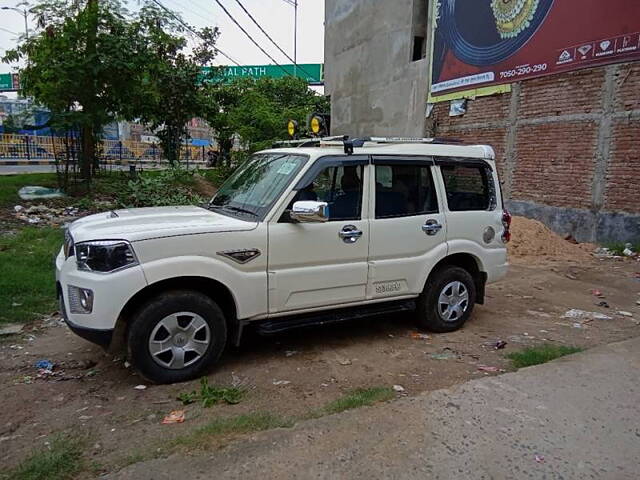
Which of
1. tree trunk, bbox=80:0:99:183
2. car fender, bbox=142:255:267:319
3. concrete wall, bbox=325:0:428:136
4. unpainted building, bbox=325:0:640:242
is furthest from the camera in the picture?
concrete wall, bbox=325:0:428:136

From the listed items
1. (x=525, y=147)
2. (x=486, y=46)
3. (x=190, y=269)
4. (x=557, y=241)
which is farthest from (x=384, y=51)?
(x=190, y=269)

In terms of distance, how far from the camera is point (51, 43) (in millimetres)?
11312

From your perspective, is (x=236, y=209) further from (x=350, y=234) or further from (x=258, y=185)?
(x=350, y=234)

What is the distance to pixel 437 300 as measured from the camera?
5074 millimetres

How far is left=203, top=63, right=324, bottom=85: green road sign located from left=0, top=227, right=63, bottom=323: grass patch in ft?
81.0

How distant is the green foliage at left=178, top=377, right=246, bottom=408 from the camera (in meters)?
3.50

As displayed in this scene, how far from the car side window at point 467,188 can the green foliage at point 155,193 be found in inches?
262

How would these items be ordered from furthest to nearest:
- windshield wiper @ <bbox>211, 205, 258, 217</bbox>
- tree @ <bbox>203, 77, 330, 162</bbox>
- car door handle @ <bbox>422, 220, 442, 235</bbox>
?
tree @ <bbox>203, 77, 330, 162</bbox>, car door handle @ <bbox>422, 220, 442, 235</bbox>, windshield wiper @ <bbox>211, 205, 258, 217</bbox>

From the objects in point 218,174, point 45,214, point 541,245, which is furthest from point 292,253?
point 218,174

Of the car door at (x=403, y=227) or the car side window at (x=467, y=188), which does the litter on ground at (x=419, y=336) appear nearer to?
the car door at (x=403, y=227)

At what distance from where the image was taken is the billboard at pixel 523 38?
9.36 meters

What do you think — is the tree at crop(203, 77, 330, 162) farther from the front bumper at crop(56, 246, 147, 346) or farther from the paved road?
the paved road

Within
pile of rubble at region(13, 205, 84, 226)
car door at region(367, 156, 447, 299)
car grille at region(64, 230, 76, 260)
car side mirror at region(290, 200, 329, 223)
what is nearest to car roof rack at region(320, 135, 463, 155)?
car door at region(367, 156, 447, 299)

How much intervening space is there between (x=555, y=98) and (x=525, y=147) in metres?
1.25
